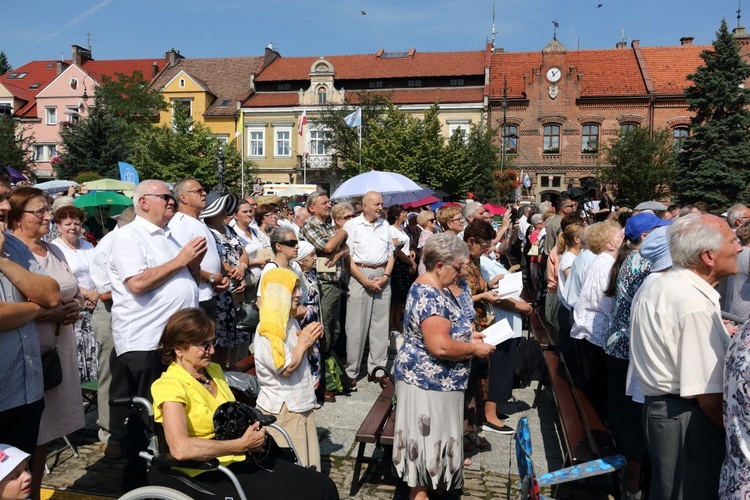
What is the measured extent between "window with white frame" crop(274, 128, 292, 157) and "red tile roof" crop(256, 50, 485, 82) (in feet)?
13.4

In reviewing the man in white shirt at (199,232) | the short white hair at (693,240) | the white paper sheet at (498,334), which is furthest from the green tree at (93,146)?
the short white hair at (693,240)

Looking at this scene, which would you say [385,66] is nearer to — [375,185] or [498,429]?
[375,185]

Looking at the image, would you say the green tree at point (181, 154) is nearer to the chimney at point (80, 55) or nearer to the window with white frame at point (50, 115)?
the window with white frame at point (50, 115)

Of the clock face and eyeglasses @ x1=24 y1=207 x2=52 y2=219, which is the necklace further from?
the clock face

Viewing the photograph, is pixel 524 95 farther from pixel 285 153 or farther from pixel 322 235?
pixel 322 235

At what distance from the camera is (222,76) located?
1907 inches

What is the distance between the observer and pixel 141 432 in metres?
3.87

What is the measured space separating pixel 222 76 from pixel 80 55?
52.4ft

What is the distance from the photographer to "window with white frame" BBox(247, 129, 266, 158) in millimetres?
44281

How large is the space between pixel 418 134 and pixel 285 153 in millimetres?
13025

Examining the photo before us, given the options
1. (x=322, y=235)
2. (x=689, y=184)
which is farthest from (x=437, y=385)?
(x=689, y=184)

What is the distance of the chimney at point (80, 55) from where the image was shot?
54.2 m

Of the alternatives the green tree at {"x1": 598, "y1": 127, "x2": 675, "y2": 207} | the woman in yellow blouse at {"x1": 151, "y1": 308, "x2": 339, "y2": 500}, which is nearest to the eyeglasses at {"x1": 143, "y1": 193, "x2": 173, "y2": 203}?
the woman in yellow blouse at {"x1": 151, "y1": 308, "x2": 339, "y2": 500}

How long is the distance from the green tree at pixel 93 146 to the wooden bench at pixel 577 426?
103 feet
